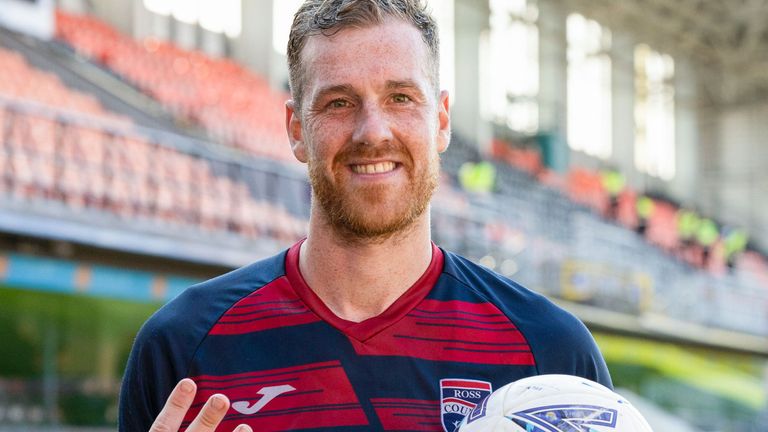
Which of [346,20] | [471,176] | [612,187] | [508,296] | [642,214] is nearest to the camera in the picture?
[346,20]

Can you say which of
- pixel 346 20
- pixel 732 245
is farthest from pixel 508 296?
pixel 732 245

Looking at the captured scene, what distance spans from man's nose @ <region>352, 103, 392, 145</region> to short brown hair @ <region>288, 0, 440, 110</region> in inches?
6.0

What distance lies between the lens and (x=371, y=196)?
6.04ft

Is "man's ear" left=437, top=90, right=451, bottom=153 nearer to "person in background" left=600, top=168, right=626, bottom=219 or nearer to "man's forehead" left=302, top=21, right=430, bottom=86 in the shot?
"man's forehead" left=302, top=21, right=430, bottom=86

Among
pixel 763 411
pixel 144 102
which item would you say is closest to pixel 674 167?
pixel 763 411

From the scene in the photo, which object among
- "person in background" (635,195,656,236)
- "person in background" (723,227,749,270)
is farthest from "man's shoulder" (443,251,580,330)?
"person in background" (723,227,749,270)

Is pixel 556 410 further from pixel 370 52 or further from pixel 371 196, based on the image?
pixel 370 52

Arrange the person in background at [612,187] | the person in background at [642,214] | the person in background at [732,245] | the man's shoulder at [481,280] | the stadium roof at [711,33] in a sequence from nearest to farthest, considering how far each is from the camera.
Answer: the man's shoulder at [481,280] < the person in background at [612,187] < the person in background at [642,214] < the person in background at [732,245] < the stadium roof at [711,33]

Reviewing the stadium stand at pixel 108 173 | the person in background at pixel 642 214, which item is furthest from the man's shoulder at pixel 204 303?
the person in background at pixel 642 214

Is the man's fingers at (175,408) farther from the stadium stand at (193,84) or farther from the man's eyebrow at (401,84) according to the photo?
the stadium stand at (193,84)

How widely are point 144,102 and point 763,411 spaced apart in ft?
39.8

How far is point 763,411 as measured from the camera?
62.3ft

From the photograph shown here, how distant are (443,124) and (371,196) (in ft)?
0.96

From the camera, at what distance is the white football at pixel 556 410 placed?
5.09ft
